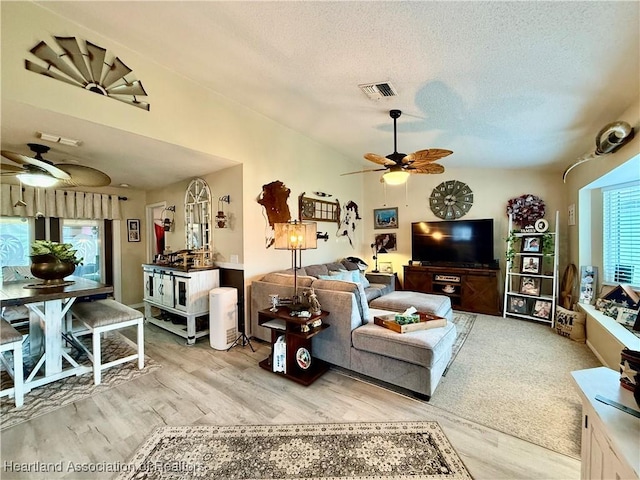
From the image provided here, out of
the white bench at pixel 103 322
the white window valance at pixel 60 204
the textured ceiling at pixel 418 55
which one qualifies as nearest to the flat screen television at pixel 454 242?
the textured ceiling at pixel 418 55

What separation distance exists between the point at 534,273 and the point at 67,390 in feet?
20.4

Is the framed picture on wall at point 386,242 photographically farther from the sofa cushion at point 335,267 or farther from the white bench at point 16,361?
the white bench at point 16,361

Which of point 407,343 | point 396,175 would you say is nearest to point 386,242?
point 396,175

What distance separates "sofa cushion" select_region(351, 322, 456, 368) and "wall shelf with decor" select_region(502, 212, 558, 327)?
266 cm

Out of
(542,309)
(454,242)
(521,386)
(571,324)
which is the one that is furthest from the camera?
(454,242)

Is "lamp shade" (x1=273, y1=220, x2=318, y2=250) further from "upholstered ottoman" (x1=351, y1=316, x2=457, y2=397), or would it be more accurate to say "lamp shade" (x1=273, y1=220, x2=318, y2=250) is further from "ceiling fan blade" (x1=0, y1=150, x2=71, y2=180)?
"ceiling fan blade" (x1=0, y1=150, x2=71, y2=180)

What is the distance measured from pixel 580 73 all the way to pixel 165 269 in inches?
188

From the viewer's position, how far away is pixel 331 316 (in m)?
2.72

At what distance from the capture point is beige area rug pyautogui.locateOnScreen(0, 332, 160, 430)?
2.11 meters

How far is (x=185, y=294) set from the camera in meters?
3.50

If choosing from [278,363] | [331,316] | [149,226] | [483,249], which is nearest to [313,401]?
→ [278,363]

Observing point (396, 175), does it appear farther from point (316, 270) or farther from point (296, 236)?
point (316, 270)

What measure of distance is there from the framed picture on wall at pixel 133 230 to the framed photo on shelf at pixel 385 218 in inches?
201

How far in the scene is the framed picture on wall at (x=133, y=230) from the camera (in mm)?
5293
